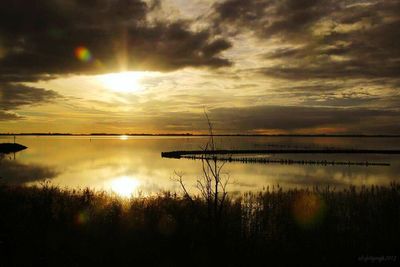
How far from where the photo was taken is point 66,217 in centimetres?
2072

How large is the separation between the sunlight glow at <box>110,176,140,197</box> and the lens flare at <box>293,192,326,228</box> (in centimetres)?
2154

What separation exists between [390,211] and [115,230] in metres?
16.3

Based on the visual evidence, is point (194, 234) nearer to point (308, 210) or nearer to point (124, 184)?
point (308, 210)

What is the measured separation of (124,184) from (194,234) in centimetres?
3492

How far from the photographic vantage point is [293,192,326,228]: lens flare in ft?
72.0

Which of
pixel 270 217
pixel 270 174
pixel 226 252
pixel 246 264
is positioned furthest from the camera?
pixel 270 174

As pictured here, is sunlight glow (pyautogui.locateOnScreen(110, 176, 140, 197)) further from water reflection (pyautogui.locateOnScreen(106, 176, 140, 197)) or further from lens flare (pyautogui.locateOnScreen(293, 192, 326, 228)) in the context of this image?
lens flare (pyautogui.locateOnScreen(293, 192, 326, 228))

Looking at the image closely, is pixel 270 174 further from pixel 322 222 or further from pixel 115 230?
pixel 115 230

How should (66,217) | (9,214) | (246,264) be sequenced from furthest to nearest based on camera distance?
(66,217)
(9,214)
(246,264)

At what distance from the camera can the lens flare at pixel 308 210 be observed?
21938 millimetres

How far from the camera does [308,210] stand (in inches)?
960

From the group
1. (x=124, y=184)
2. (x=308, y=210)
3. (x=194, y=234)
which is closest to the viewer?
(x=194, y=234)

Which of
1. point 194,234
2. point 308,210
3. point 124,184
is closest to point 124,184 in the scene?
point 124,184

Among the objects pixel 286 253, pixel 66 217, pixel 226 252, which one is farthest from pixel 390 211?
pixel 66 217
